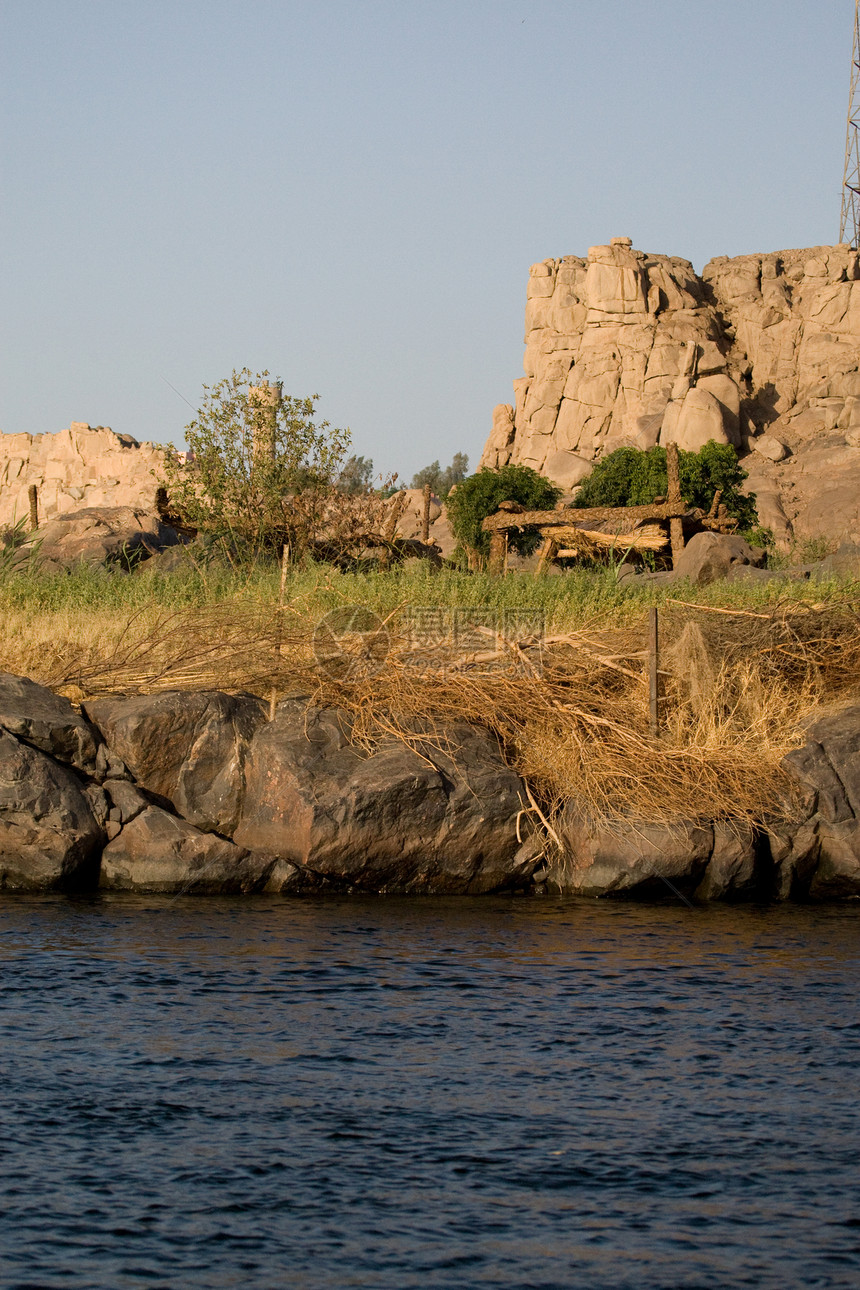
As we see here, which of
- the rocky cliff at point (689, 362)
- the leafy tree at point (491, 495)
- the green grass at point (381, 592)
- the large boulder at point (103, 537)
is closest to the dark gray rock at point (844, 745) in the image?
the green grass at point (381, 592)

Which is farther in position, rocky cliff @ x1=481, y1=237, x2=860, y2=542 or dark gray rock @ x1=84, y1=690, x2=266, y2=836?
rocky cliff @ x1=481, y1=237, x2=860, y2=542

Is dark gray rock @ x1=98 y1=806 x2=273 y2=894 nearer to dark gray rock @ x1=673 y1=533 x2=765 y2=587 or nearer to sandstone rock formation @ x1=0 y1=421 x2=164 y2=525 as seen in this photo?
dark gray rock @ x1=673 y1=533 x2=765 y2=587

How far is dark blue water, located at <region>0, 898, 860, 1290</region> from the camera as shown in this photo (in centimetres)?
435

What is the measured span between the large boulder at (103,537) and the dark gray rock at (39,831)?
7790mm

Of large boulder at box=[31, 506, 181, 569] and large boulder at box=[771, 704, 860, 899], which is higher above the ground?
large boulder at box=[31, 506, 181, 569]

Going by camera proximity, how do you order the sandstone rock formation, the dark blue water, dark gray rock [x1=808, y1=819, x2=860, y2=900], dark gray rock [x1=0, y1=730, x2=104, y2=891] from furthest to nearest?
the sandstone rock formation → dark gray rock [x1=808, y1=819, x2=860, y2=900] → dark gray rock [x1=0, y1=730, x2=104, y2=891] → the dark blue water

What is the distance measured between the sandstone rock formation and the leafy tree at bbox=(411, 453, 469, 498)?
122 ft

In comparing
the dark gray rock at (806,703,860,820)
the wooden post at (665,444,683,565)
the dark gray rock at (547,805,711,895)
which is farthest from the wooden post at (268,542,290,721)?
the wooden post at (665,444,683,565)

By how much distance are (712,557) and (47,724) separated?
37.3 ft

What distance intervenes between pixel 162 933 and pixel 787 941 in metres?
4.06

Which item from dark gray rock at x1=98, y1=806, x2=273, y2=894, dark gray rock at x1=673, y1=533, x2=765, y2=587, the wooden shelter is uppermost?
the wooden shelter

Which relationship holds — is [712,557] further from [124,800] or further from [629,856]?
[124,800]

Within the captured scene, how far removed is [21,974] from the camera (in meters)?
7.31

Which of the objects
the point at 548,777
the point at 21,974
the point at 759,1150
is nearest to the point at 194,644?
the point at 548,777
